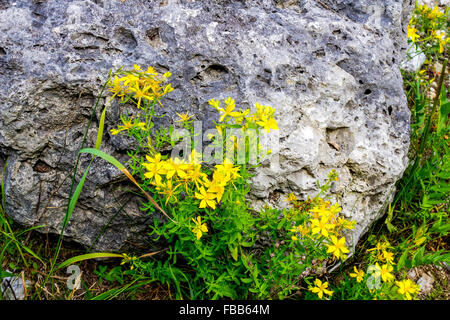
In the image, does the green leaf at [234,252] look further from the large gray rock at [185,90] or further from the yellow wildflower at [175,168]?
the yellow wildflower at [175,168]

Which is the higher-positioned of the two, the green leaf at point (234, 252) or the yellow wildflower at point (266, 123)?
the yellow wildflower at point (266, 123)

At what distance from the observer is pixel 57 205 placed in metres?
2.20

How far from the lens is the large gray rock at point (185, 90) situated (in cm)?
204

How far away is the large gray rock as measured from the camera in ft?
6.68

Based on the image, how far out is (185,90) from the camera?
2082 mm

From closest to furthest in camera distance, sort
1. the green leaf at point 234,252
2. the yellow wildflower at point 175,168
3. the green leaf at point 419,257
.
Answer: the yellow wildflower at point 175,168 → the green leaf at point 234,252 → the green leaf at point 419,257

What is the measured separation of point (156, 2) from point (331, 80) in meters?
1.12

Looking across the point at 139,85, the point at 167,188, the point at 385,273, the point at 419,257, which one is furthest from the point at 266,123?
the point at 419,257

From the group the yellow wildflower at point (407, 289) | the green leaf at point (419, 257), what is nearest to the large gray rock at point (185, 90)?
the green leaf at point (419, 257)

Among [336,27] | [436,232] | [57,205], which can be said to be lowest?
[436,232]

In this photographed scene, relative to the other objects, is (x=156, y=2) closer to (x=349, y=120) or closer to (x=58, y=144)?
(x=58, y=144)

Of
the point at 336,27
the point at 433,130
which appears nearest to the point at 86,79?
the point at 336,27

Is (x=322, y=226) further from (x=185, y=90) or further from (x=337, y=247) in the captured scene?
(x=185, y=90)

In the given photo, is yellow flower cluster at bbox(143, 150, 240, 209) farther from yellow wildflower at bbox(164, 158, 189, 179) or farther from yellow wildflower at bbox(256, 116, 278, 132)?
yellow wildflower at bbox(256, 116, 278, 132)
